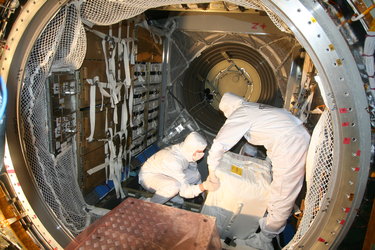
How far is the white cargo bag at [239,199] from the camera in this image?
246 centimetres

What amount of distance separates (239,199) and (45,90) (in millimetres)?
1989

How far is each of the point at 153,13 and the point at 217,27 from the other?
1.08 meters

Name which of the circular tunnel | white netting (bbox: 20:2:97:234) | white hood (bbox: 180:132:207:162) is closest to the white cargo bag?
white hood (bbox: 180:132:207:162)

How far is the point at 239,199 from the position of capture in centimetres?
246

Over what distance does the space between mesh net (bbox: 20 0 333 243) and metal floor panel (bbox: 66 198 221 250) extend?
726mm

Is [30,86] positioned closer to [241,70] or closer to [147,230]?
[147,230]

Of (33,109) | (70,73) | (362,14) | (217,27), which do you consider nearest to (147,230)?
(33,109)

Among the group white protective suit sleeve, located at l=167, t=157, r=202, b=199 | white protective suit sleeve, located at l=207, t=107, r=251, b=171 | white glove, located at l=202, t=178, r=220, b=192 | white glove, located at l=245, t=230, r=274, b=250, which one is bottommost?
white glove, located at l=245, t=230, r=274, b=250

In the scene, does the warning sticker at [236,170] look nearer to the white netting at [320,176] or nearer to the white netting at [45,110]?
the white netting at [320,176]

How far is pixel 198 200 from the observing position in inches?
145

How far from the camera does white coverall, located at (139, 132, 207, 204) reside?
3.12 metres

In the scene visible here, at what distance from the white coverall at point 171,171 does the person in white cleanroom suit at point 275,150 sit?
63 cm

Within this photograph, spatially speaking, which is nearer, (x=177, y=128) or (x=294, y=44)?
(x=294, y=44)

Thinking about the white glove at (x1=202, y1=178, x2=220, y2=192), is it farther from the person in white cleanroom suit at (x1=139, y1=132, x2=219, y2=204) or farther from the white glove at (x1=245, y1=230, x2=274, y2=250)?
the white glove at (x1=245, y1=230, x2=274, y2=250)
